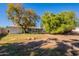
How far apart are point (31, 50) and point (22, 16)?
635mm

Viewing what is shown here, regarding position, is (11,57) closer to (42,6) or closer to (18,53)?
(18,53)

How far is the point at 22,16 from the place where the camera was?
6781mm

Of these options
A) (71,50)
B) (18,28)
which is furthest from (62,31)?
(18,28)

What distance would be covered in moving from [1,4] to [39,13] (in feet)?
2.30

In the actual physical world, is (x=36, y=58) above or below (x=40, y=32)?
below

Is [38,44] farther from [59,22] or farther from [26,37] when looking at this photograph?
[59,22]

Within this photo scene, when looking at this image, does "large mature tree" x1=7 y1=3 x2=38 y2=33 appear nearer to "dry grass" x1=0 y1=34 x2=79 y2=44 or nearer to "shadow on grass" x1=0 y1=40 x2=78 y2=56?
"dry grass" x1=0 y1=34 x2=79 y2=44

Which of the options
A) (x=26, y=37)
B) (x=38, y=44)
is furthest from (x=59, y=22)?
(x=26, y=37)

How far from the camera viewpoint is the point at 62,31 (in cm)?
684

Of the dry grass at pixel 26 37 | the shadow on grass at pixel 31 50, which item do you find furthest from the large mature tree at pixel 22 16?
the shadow on grass at pixel 31 50

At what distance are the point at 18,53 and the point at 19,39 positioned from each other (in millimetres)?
263

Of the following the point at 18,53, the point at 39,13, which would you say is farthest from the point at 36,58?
the point at 39,13

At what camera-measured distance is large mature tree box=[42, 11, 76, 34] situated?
A: 6.80 meters

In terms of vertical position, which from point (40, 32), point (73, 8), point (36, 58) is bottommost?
point (36, 58)
